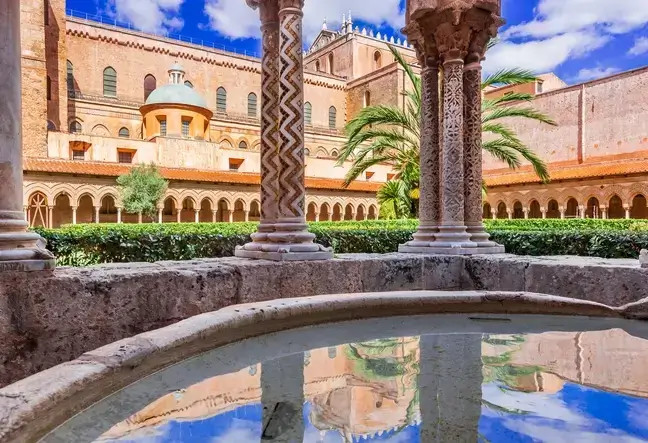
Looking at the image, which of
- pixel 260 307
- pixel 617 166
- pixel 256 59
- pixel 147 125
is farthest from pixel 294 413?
pixel 256 59

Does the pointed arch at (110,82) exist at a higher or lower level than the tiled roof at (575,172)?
higher

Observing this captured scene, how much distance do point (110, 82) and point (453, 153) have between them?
1313 inches

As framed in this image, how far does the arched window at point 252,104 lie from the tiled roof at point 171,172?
12.5 metres

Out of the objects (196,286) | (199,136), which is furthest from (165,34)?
(196,286)

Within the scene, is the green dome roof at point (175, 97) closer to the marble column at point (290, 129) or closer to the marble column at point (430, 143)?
the marble column at point (430, 143)

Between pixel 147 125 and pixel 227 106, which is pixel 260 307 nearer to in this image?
pixel 147 125

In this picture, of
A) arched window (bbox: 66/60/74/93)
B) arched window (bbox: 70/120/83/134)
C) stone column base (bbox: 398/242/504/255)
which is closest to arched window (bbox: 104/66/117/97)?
arched window (bbox: 66/60/74/93)

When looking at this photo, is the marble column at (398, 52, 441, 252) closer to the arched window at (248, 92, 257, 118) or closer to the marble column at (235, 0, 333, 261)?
the marble column at (235, 0, 333, 261)

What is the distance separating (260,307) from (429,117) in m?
3.50

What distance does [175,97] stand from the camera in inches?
1135

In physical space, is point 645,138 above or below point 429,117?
above

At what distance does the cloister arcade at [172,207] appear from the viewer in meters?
21.4

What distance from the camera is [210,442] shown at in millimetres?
1416

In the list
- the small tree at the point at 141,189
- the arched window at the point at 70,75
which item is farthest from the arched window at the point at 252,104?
the small tree at the point at 141,189
